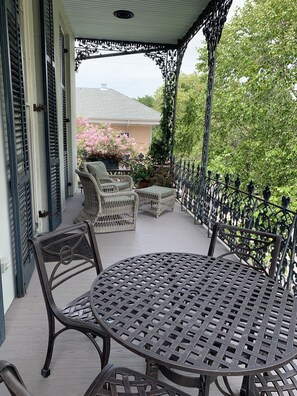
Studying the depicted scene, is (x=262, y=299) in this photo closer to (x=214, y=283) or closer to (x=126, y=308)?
(x=214, y=283)

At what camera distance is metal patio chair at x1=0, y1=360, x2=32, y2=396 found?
572mm

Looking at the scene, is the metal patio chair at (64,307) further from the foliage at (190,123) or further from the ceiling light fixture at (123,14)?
the foliage at (190,123)

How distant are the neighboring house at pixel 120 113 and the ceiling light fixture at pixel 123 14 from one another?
351 inches

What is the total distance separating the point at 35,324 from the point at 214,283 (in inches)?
52.0

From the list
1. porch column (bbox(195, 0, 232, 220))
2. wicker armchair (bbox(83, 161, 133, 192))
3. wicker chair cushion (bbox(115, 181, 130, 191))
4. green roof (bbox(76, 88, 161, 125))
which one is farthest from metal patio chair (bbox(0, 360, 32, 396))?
green roof (bbox(76, 88, 161, 125))

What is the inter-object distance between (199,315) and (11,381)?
27.6 inches

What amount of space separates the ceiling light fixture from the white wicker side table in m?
3.10

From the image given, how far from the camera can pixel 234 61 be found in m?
11.6

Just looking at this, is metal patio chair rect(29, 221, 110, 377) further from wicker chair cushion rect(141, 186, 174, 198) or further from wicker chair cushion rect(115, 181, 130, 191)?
wicker chair cushion rect(115, 181, 130, 191)

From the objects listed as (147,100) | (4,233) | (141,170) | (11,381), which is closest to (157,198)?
(141,170)

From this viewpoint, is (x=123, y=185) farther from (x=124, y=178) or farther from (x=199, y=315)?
(x=199, y=315)

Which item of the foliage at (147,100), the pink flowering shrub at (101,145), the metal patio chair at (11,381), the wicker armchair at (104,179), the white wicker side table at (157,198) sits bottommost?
the white wicker side table at (157,198)

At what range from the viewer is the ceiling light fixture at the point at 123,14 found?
193 inches

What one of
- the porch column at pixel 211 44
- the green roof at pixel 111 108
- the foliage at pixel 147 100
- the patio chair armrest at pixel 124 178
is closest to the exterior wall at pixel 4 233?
the porch column at pixel 211 44
